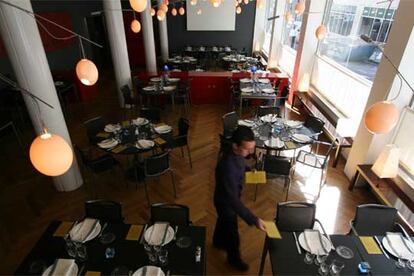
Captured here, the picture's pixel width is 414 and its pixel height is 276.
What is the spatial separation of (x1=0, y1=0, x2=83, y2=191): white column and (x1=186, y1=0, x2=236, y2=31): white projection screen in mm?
10436

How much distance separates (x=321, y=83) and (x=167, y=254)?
630 cm

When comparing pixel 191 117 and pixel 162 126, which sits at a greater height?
pixel 162 126

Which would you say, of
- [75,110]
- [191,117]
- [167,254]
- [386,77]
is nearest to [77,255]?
[167,254]

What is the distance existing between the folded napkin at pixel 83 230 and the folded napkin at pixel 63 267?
0.24 m

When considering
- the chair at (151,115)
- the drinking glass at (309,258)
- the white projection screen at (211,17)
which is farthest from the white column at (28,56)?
the white projection screen at (211,17)

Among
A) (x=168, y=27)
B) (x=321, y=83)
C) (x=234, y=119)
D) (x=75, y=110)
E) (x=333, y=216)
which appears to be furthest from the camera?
(x=168, y=27)

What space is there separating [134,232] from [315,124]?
152 inches

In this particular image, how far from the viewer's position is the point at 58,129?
429 centimetres

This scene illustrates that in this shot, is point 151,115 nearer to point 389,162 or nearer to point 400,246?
point 389,162

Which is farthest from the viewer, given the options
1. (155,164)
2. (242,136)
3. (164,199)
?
(164,199)

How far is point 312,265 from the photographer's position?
2438mm

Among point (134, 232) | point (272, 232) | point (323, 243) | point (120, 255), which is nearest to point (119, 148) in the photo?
point (134, 232)

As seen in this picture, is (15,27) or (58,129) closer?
(15,27)

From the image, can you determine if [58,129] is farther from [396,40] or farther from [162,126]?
[396,40]
